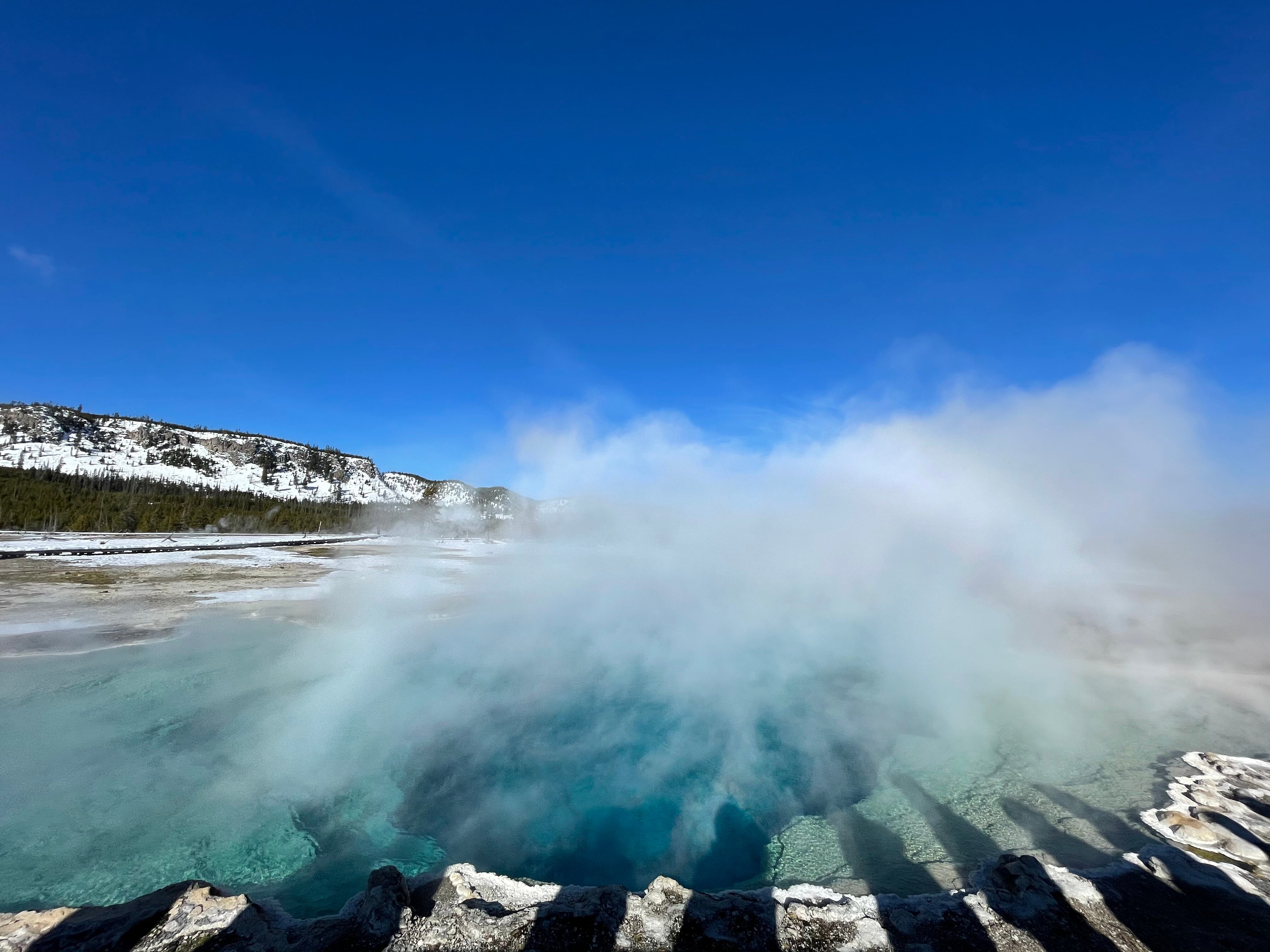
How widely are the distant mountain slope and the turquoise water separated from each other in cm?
7140

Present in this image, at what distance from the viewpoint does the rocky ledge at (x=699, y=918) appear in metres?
3.09

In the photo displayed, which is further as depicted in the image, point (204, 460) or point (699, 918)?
point (204, 460)

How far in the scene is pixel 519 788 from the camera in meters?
5.86

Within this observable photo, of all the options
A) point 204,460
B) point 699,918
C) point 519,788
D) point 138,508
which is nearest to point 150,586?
point 519,788

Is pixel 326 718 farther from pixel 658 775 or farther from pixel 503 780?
pixel 658 775

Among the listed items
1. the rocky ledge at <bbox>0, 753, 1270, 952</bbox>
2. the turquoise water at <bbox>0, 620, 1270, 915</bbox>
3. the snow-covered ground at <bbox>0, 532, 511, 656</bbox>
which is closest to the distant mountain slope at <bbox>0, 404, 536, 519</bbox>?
the snow-covered ground at <bbox>0, 532, 511, 656</bbox>

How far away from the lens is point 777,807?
565 cm

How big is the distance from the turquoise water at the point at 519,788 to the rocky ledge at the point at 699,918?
0.64 metres

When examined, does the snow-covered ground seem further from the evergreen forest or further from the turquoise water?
the evergreen forest

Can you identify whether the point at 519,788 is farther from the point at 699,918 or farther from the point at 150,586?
the point at 150,586

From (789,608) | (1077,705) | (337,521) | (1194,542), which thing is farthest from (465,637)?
(337,521)

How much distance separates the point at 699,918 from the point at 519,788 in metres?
3.14

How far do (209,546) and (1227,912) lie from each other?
52569 millimetres

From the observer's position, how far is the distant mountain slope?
96250 millimetres
